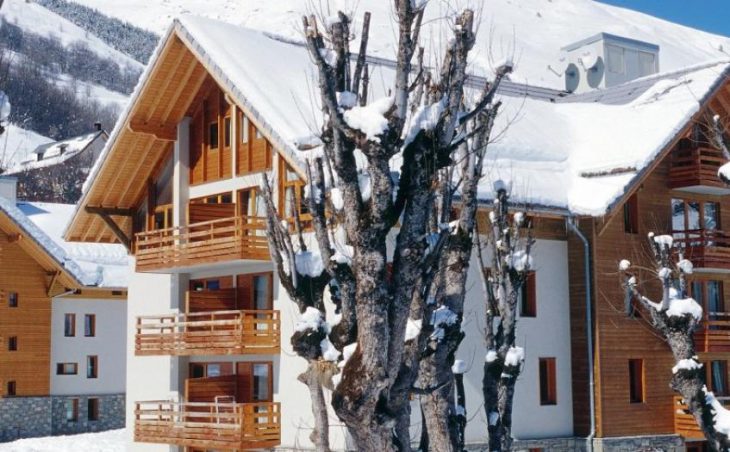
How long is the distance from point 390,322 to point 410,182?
5.38 ft

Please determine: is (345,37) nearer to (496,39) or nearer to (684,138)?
(684,138)

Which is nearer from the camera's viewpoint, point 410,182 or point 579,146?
point 410,182

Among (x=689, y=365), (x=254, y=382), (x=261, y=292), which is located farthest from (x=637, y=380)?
(x=261, y=292)

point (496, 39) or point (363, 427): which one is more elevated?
point (496, 39)

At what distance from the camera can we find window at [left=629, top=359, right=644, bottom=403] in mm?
29156

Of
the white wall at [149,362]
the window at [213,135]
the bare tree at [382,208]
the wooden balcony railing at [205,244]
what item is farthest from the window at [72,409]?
the bare tree at [382,208]

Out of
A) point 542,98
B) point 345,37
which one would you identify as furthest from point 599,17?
point 345,37

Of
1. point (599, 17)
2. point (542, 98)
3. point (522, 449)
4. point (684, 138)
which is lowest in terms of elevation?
point (522, 449)

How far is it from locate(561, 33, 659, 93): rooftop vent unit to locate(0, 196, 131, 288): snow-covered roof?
17282 mm

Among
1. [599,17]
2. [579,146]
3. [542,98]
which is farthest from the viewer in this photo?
[599,17]

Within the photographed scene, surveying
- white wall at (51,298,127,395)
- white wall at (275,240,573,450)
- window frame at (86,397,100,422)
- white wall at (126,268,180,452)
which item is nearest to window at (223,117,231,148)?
white wall at (126,268,180,452)

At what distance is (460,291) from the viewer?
1738 cm

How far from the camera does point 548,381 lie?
2855 cm

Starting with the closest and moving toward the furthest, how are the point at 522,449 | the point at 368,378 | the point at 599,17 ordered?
the point at 368,378
the point at 522,449
the point at 599,17
